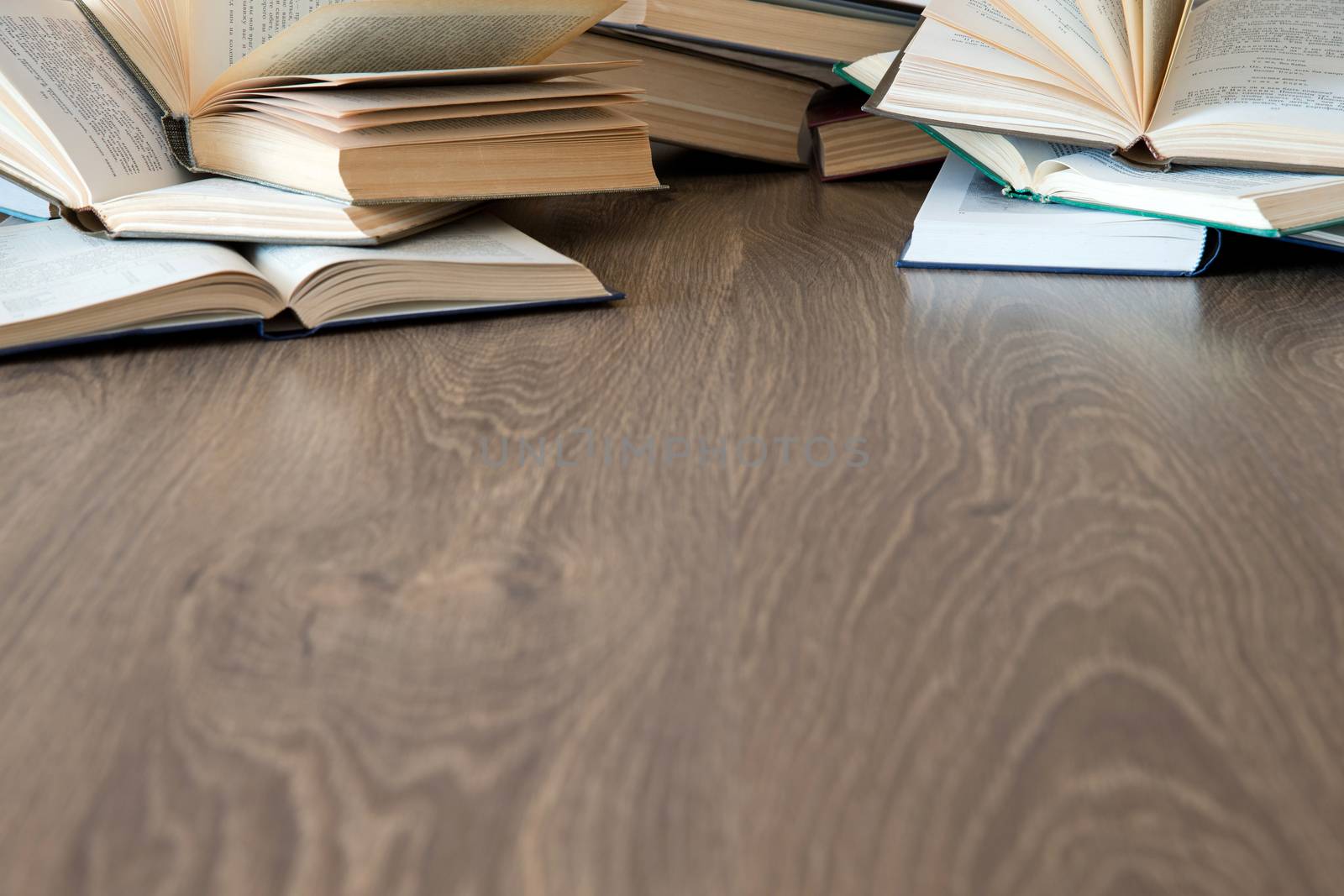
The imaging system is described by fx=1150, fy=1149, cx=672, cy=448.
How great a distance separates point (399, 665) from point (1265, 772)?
0.24 metres

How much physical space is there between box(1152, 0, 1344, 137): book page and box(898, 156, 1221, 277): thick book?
9 cm

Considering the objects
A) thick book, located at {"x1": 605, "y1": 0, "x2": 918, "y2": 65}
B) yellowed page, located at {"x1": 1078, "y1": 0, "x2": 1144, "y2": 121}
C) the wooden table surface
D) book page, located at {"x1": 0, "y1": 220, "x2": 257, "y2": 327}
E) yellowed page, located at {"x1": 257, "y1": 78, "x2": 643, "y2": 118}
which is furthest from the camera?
thick book, located at {"x1": 605, "y1": 0, "x2": 918, "y2": 65}

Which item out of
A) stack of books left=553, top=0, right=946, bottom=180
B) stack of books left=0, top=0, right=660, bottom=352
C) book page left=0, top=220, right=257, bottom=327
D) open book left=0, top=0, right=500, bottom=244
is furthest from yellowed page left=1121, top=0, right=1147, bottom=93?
book page left=0, top=220, right=257, bottom=327

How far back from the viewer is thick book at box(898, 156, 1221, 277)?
2.58ft

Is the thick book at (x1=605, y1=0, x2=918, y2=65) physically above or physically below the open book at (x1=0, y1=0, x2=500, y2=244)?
above

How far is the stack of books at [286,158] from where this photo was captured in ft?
2.26

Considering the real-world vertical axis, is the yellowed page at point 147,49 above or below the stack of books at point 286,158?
above

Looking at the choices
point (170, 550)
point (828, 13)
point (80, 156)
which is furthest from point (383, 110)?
point (828, 13)

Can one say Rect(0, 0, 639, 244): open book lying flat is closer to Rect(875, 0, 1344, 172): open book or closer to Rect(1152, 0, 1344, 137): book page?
Rect(875, 0, 1344, 172): open book

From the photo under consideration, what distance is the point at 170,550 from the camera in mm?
429

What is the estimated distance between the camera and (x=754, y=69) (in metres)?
1.17

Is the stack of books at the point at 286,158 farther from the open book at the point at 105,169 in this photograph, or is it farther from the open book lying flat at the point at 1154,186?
the open book lying flat at the point at 1154,186

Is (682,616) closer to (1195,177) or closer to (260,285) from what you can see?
(260,285)

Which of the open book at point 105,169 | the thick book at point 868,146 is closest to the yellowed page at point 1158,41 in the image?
the thick book at point 868,146
